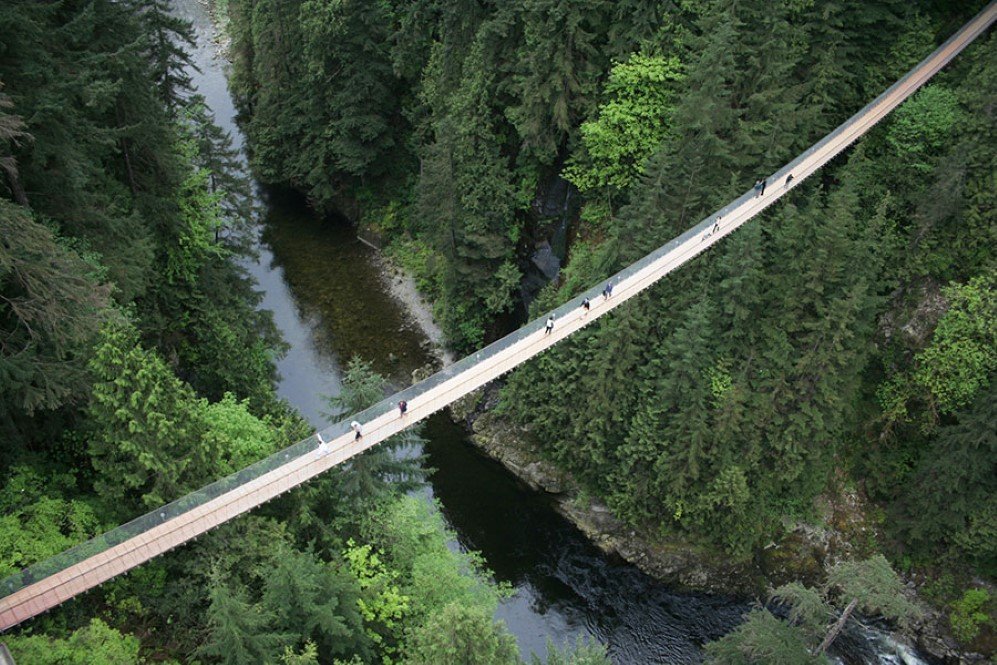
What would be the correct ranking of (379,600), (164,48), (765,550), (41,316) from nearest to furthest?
(41,316)
(379,600)
(164,48)
(765,550)

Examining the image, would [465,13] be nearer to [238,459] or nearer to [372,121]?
[372,121]

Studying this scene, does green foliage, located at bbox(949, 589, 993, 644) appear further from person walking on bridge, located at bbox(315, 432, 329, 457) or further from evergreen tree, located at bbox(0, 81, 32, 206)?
evergreen tree, located at bbox(0, 81, 32, 206)

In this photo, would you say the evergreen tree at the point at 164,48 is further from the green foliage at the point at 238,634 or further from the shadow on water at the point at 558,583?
the green foliage at the point at 238,634

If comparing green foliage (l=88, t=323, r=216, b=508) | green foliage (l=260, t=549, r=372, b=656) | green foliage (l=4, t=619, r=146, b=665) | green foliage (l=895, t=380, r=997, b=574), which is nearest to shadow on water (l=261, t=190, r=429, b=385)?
green foliage (l=88, t=323, r=216, b=508)

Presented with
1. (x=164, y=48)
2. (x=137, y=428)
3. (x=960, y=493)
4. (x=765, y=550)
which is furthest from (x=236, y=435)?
(x=960, y=493)

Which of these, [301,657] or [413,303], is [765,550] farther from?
[413,303]
